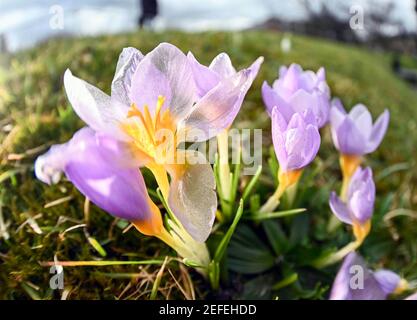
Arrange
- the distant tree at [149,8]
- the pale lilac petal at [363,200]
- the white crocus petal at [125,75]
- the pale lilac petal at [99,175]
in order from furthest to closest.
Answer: the distant tree at [149,8], the pale lilac petal at [363,200], the white crocus petal at [125,75], the pale lilac petal at [99,175]

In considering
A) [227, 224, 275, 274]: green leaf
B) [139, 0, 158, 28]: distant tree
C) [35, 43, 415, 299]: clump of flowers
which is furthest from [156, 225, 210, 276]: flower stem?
[139, 0, 158, 28]: distant tree

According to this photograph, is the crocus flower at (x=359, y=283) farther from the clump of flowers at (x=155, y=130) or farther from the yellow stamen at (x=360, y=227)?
the clump of flowers at (x=155, y=130)

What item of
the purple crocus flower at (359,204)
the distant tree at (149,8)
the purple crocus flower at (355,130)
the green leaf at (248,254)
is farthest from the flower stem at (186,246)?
the distant tree at (149,8)

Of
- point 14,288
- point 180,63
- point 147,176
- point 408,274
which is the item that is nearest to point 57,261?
point 14,288

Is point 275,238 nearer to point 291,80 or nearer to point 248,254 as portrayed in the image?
point 248,254

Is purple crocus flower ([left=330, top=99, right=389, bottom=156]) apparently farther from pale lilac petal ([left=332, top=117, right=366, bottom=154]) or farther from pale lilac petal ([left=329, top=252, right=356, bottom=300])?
pale lilac petal ([left=329, top=252, right=356, bottom=300])
